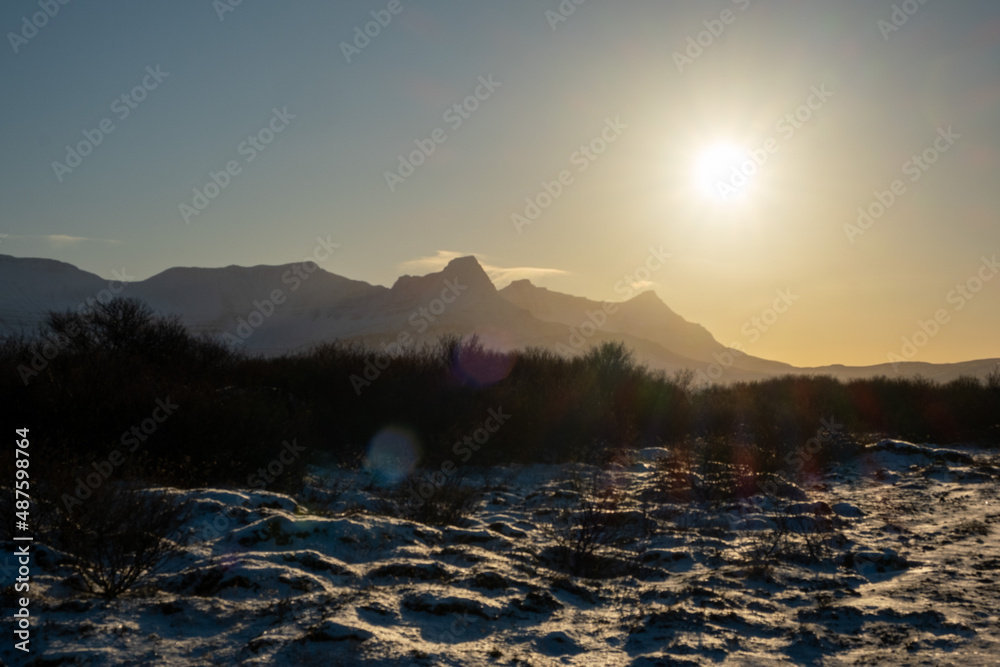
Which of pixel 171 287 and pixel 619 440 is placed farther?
pixel 171 287

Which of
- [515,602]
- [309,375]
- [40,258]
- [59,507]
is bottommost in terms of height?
[515,602]

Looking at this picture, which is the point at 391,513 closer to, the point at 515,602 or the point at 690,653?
the point at 515,602

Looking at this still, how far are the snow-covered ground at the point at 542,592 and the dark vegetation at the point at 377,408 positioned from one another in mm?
1842

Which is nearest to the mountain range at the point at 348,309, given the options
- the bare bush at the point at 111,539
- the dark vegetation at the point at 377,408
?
the dark vegetation at the point at 377,408

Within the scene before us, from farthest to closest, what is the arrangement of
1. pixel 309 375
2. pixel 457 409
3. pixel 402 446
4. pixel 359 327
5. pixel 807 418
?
1. pixel 359 327
2. pixel 807 418
3. pixel 309 375
4. pixel 457 409
5. pixel 402 446

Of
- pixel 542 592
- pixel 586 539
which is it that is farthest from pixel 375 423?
pixel 542 592

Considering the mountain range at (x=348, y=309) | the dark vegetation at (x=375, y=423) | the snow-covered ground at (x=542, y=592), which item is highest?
the mountain range at (x=348, y=309)

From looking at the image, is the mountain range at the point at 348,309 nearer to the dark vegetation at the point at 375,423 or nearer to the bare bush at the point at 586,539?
the dark vegetation at the point at 375,423

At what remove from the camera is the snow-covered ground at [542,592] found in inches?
140

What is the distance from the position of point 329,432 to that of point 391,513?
5677 mm

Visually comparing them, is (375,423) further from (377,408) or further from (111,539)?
(111,539)

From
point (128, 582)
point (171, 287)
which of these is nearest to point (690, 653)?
point (128, 582)

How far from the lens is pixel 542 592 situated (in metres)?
4.74

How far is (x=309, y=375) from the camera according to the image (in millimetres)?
14484
